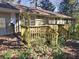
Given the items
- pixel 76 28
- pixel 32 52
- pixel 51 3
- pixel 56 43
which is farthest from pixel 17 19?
pixel 51 3

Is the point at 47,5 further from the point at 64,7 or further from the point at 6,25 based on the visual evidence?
the point at 6,25

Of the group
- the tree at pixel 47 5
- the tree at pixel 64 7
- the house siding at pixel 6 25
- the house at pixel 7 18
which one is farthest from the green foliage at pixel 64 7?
the house siding at pixel 6 25

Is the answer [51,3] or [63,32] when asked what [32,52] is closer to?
[63,32]

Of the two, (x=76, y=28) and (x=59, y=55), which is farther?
(x=76, y=28)

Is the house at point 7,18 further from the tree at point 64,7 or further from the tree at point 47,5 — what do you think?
the tree at point 64,7

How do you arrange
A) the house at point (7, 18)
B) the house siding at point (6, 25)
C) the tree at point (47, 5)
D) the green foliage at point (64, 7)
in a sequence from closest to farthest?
the house at point (7, 18), the house siding at point (6, 25), the green foliage at point (64, 7), the tree at point (47, 5)

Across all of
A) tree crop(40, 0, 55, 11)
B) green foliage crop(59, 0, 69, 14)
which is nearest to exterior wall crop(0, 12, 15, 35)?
tree crop(40, 0, 55, 11)

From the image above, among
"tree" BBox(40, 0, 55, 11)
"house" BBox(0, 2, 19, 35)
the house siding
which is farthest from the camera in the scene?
"tree" BBox(40, 0, 55, 11)

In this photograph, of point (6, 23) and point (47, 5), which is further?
point (47, 5)

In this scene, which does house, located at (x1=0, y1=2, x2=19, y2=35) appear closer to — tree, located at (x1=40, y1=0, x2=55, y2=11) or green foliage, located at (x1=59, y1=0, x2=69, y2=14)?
tree, located at (x1=40, y1=0, x2=55, y2=11)

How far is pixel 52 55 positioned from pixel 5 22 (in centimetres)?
1141

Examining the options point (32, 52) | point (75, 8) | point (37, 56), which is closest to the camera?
point (37, 56)

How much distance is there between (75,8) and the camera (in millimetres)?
45219

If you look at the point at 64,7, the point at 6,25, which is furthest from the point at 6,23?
the point at 64,7
